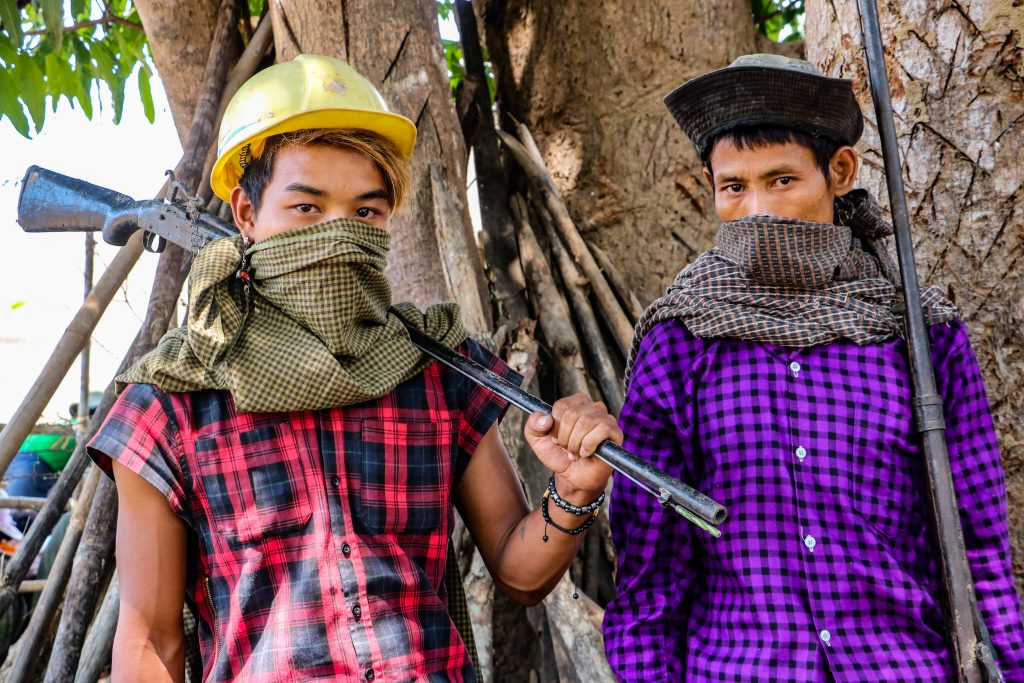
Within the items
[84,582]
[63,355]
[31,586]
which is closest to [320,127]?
[63,355]

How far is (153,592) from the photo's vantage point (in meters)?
1.64

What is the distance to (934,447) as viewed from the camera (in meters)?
1.69

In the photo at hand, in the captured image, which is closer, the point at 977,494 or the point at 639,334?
the point at 977,494

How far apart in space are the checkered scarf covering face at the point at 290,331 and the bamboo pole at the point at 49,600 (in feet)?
4.95

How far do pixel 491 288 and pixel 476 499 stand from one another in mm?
1630

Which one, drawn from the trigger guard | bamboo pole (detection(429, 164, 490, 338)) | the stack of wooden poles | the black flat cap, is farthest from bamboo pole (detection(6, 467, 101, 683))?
the black flat cap

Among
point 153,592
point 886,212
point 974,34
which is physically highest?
point 974,34

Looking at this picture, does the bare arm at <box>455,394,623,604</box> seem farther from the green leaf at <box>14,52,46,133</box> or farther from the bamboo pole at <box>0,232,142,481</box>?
the green leaf at <box>14,52,46,133</box>

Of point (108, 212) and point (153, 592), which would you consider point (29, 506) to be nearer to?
point (108, 212)

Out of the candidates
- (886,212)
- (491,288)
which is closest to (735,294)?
(886,212)

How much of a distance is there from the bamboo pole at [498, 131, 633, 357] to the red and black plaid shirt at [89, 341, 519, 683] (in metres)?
1.73

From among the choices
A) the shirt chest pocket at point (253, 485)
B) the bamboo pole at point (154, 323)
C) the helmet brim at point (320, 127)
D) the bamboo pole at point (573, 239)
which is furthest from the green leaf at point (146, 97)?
the shirt chest pocket at point (253, 485)

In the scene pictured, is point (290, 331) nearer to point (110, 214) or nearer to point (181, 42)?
point (110, 214)

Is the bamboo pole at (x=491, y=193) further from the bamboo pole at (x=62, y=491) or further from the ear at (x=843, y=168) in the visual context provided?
the ear at (x=843, y=168)
